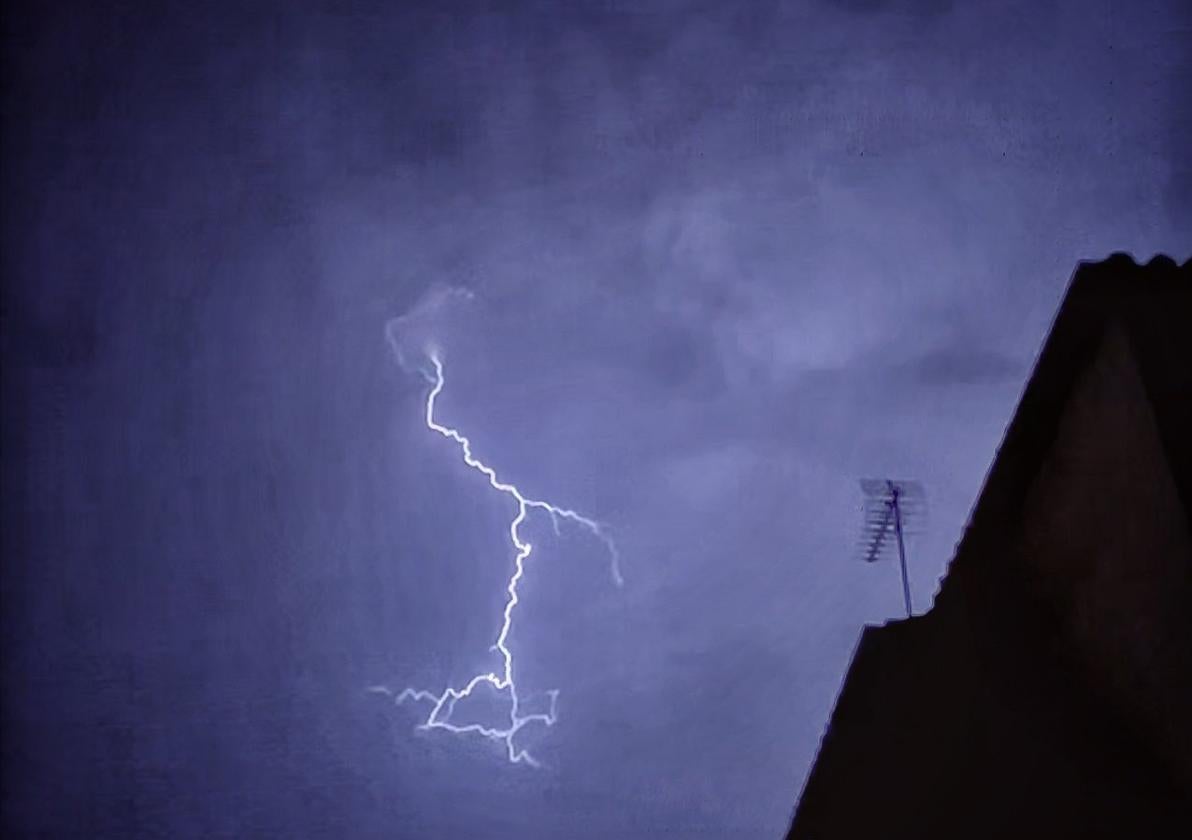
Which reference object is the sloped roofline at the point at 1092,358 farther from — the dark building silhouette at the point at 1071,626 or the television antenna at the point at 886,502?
the television antenna at the point at 886,502

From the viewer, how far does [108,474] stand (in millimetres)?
31000

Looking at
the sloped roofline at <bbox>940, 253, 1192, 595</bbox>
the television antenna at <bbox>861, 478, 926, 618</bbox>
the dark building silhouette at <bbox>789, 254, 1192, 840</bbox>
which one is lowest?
the dark building silhouette at <bbox>789, 254, 1192, 840</bbox>

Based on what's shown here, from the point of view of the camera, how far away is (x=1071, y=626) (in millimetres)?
3715

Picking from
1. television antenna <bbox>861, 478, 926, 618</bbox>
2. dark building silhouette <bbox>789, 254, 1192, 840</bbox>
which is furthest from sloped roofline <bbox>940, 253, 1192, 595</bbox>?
television antenna <bbox>861, 478, 926, 618</bbox>

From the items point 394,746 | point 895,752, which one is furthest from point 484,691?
point 895,752

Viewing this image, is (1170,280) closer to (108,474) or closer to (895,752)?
(895,752)

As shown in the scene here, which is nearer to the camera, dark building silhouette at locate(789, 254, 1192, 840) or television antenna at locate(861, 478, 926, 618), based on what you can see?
dark building silhouette at locate(789, 254, 1192, 840)

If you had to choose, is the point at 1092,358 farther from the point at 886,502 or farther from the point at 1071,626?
the point at 886,502

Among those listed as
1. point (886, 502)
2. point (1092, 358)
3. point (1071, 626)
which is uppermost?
point (886, 502)

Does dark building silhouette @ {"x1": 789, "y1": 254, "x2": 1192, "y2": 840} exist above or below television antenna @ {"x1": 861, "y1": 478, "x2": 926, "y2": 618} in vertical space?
below

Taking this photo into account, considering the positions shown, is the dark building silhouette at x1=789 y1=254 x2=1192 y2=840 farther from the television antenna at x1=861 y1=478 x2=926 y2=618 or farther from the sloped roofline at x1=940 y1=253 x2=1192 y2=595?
the television antenna at x1=861 y1=478 x2=926 y2=618

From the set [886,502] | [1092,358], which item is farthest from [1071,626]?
[886,502]

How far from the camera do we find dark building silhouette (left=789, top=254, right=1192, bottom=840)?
121 inches

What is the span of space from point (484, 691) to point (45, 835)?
13544mm
